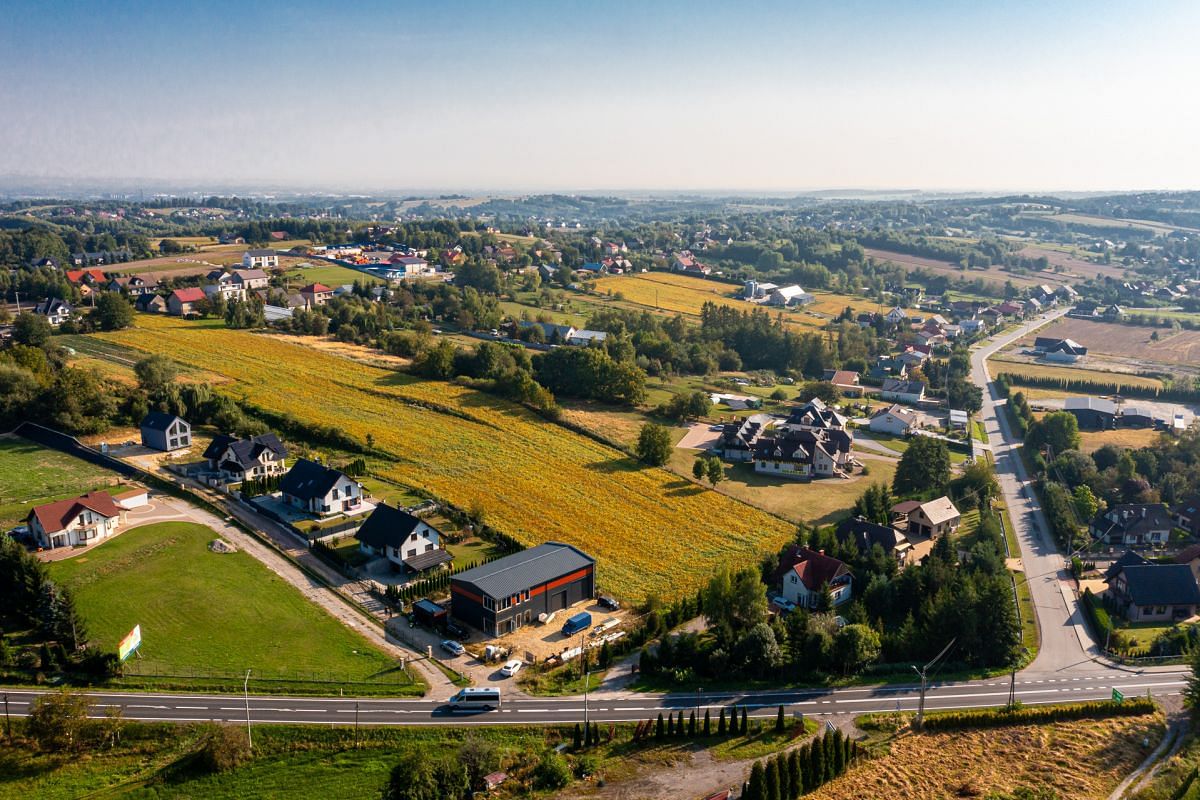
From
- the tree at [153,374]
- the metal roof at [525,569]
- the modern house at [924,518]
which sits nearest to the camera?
the metal roof at [525,569]

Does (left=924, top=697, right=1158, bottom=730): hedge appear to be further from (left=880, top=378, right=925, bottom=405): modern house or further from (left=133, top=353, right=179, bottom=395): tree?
(left=133, top=353, right=179, bottom=395): tree

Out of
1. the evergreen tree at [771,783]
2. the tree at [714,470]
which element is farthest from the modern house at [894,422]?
the evergreen tree at [771,783]

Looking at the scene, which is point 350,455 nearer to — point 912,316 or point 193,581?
point 193,581

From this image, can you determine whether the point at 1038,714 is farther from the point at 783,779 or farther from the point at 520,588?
the point at 520,588

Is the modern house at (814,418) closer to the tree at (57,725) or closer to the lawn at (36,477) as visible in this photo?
the lawn at (36,477)

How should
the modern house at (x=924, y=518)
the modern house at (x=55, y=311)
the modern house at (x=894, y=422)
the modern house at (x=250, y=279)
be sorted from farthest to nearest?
the modern house at (x=250, y=279) → the modern house at (x=55, y=311) → the modern house at (x=894, y=422) → the modern house at (x=924, y=518)

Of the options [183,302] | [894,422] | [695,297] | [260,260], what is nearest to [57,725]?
[894,422]
